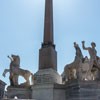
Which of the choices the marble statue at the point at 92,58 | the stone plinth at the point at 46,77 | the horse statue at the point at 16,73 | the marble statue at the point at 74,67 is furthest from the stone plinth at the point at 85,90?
the horse statue at the point at 16,73

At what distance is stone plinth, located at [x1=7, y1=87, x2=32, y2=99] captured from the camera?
716 inches

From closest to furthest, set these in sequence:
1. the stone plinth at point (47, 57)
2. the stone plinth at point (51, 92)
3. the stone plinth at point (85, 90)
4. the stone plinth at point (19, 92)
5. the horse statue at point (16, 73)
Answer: the stone plinth at point (85, 90)
the stone plinth at point (51, 92)
the stone plinth at point (19, 92)
the stone plinth at point (47, 57)
the horse statue at point (16, 73)

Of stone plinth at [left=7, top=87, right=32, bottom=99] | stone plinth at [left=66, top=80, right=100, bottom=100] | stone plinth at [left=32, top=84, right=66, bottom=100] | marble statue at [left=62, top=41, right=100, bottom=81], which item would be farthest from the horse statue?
stone plinth at [left=66, top=80, right=100, bottom=100]

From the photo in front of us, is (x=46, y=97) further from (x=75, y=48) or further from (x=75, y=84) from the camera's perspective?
(x=75, y=48)

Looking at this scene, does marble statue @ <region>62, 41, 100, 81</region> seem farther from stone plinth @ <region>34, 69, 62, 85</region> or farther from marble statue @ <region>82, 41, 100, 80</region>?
stone plinth @ <region>34, 69, 62, 85</region>

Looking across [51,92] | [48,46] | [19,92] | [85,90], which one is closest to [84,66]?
[85,90]

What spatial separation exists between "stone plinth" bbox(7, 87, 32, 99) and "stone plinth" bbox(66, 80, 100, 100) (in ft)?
10.2

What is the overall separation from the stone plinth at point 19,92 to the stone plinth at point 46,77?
81 cm

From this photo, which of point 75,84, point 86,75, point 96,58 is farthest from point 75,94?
point 96,58

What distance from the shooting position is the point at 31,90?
59.6 feet

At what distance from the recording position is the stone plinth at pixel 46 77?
58.5 ft

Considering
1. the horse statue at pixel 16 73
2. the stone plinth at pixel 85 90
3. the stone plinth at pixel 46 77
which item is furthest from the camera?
the horse statue at pixel 16 73

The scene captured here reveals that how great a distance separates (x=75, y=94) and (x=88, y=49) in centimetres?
317

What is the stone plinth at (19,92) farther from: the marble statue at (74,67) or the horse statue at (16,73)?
the marble statue at (74,67)
